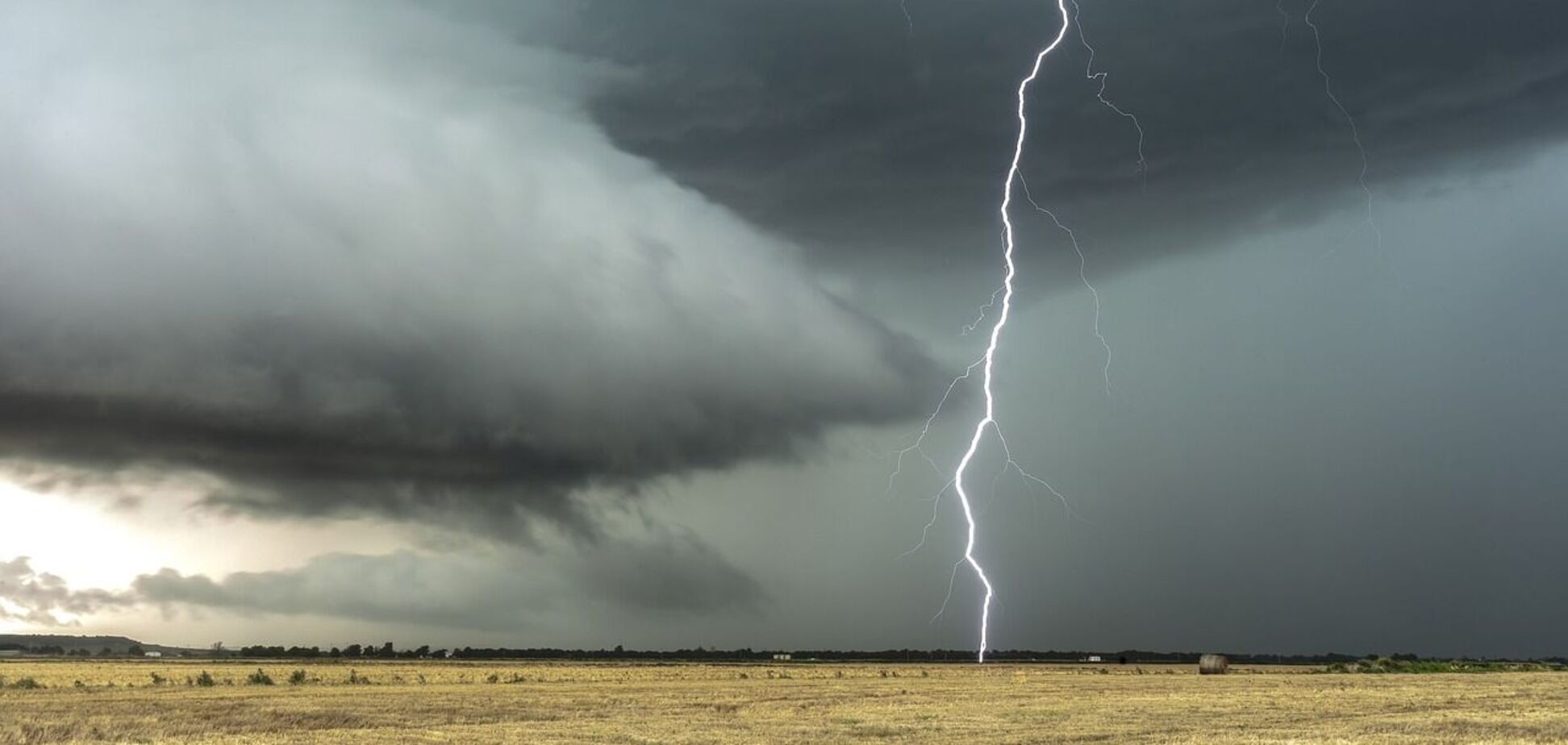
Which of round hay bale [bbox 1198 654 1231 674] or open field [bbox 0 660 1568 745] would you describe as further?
round hay bale [bbox 1198 654 1231 674]

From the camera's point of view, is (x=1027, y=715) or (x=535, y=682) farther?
(x=535, y=682)

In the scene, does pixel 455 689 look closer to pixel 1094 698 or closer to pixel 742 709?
pixel 742 709

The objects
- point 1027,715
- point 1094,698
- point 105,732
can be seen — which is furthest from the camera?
point 1094,698

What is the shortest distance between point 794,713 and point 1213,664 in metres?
60.0

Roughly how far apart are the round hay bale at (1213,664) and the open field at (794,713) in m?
25.3

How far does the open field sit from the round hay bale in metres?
25.3

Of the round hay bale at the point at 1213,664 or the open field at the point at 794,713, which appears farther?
the round hay bale at the point at 1213,664

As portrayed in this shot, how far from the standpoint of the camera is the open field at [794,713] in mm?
28938

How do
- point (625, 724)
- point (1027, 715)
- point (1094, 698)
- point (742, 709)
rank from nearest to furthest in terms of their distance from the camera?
1. point (625, 724)
2. point (1027, 715)
3. point (742, 709)
4. point (1094, 698)

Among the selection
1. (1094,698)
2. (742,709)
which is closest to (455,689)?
(742,709)

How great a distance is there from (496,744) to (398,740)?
9.61 ft

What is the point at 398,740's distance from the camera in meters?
28.5

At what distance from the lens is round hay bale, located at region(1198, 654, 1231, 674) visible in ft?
287

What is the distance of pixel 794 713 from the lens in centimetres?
3812
